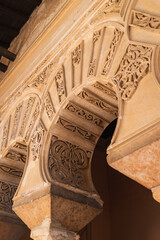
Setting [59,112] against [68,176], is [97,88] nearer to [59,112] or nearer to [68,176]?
[59,112]

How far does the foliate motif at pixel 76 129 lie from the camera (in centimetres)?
312

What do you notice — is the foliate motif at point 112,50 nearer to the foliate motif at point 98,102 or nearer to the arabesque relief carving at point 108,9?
the arabesque relief carving at point 108,9

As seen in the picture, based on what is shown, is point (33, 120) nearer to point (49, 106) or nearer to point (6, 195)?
point (49, 106)

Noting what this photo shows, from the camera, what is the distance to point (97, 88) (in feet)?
9.60

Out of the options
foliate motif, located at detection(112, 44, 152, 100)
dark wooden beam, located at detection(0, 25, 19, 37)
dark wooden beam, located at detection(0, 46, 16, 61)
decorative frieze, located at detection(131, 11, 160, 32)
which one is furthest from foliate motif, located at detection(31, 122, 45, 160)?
dark wooden beam, located at detection(0, 25, 19, 37)

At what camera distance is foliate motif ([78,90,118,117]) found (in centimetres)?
299

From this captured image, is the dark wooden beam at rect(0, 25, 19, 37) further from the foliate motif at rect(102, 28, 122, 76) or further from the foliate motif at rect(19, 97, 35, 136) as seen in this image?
the foliate motif at rect(102, 28, 122, 76)

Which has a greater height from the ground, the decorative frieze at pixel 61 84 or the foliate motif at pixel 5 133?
the decorative frieze at pixel 61 84

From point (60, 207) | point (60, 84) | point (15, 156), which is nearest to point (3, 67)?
point (15, 156)

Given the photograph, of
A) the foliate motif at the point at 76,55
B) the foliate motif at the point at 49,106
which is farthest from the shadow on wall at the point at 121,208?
the foliate motif at the point at 76,55

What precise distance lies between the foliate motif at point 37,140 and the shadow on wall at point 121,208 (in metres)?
2.70

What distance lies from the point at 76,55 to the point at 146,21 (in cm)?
97

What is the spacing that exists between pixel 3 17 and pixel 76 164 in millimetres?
2752

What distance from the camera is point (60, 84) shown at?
328 cm
